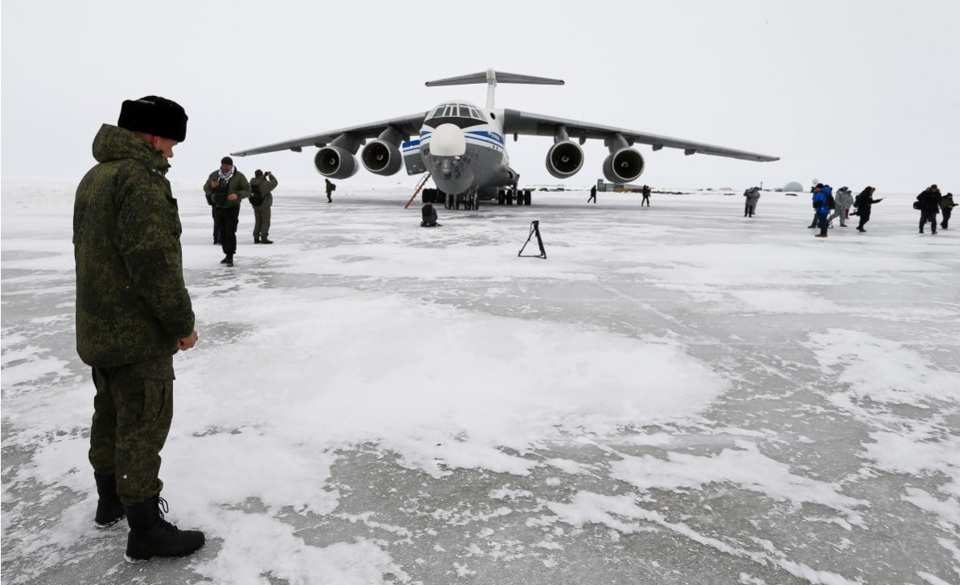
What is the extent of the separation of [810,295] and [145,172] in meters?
6.75

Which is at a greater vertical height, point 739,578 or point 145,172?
point 145,172

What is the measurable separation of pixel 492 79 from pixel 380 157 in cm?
642

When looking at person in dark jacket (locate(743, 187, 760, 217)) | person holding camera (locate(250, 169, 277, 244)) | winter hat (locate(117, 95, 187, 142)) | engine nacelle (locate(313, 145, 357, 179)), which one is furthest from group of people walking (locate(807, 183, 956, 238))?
engine nacelle (locate(313, 145, 357, 179))

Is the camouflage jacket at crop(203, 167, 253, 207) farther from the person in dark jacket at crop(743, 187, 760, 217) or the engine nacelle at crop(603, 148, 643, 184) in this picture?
the person in dark jacket at crop(743, 187, 760, 217)

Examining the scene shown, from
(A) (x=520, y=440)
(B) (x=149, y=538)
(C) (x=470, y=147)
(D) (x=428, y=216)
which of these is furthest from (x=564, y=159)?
(B) (x=149, y=538)

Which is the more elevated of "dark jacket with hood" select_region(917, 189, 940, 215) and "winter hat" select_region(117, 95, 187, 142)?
"dark jacket with hood" select_region(917, 189, 940, 215)

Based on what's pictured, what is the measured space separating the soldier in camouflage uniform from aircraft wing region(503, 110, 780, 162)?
804 inches

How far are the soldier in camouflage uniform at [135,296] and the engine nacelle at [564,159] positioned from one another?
61.9ft

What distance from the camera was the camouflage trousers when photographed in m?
1.97

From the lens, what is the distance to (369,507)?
2.27 metres

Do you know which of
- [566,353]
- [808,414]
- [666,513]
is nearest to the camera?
[666,513]

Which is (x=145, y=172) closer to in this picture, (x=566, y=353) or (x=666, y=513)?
(x=666, y=513)

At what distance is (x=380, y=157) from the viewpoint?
2166 cm

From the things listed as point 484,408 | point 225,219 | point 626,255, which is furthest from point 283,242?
point 484,408
